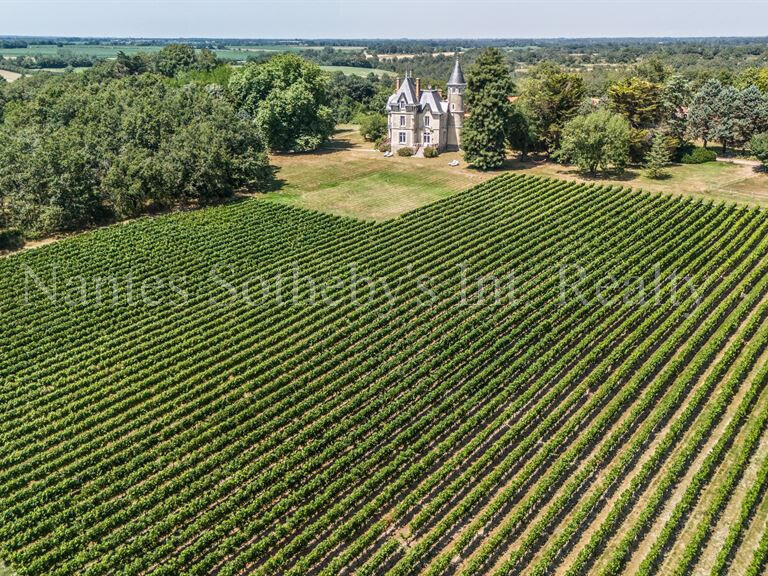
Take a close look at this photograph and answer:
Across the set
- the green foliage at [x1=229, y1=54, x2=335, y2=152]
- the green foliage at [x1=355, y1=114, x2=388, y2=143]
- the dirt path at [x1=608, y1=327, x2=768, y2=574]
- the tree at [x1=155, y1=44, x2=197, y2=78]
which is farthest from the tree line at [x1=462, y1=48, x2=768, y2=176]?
the tree at [x1=155, y1=44, x2=197, y2=78]

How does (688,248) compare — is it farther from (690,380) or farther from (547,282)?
(690,380)

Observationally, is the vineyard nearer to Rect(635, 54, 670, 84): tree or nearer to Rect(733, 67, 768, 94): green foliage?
Rect(733, 67, 768, 94): green foliage

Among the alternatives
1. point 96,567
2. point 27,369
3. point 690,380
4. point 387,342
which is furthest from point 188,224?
point 690,380

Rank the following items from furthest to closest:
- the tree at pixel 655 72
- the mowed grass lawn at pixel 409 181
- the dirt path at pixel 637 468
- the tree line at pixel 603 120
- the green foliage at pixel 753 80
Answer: the tree at pixel 655 72 → the green foliage at pixel 753 80 → the tree line at pixel 603 120 → the mowed grass lawn at pixel 409 181 → the dirt path at pixel 637 468

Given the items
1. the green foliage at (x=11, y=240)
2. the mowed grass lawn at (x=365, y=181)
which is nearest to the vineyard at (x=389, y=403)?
the green foliage at (x=11, y=240)

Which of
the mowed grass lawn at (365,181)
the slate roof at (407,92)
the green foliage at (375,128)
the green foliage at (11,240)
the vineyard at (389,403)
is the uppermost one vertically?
the slate roof at (407,92)

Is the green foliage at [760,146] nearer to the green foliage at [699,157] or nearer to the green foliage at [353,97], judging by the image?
the green foliage at [699,157]

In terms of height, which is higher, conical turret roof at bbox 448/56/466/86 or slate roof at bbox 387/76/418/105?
conical turret roof at bbox 448/56/466/86
